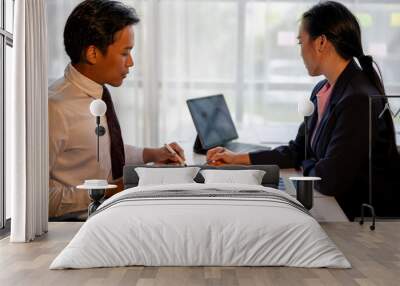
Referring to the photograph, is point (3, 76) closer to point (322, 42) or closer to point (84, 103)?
point (84, 103)

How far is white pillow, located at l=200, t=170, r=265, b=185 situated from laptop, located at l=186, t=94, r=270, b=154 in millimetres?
313

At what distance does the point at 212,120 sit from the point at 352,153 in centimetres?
120

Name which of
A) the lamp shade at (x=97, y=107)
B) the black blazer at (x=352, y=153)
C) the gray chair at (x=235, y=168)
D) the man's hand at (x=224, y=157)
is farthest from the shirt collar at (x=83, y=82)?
the black blazer at (x=352, y=153)

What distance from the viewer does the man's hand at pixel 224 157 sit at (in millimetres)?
5660

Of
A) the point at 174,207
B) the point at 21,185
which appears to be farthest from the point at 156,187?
the point at 21,185

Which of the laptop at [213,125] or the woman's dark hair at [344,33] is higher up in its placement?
the woman's dark hair at [344,33]

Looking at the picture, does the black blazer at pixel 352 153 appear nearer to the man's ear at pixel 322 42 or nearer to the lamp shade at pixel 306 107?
the lamp shade at pixel 306 107

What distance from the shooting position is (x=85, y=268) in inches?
153

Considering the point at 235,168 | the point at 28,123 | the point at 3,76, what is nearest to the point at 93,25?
the point at 3,76

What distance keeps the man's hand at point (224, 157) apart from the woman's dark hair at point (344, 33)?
1204 mm

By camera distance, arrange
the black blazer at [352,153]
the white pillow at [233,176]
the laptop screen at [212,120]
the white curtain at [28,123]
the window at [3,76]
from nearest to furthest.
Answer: the white curtain at [28,123]
the window at [3,76]
the white pillow at [233,176]
the black blazer at [352,153]
the laptop screen at [212,120]

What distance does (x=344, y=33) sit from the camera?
5.93 metres

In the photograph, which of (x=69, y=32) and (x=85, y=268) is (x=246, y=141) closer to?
(x=69, y=32)

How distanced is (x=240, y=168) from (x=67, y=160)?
1438 millimetres
